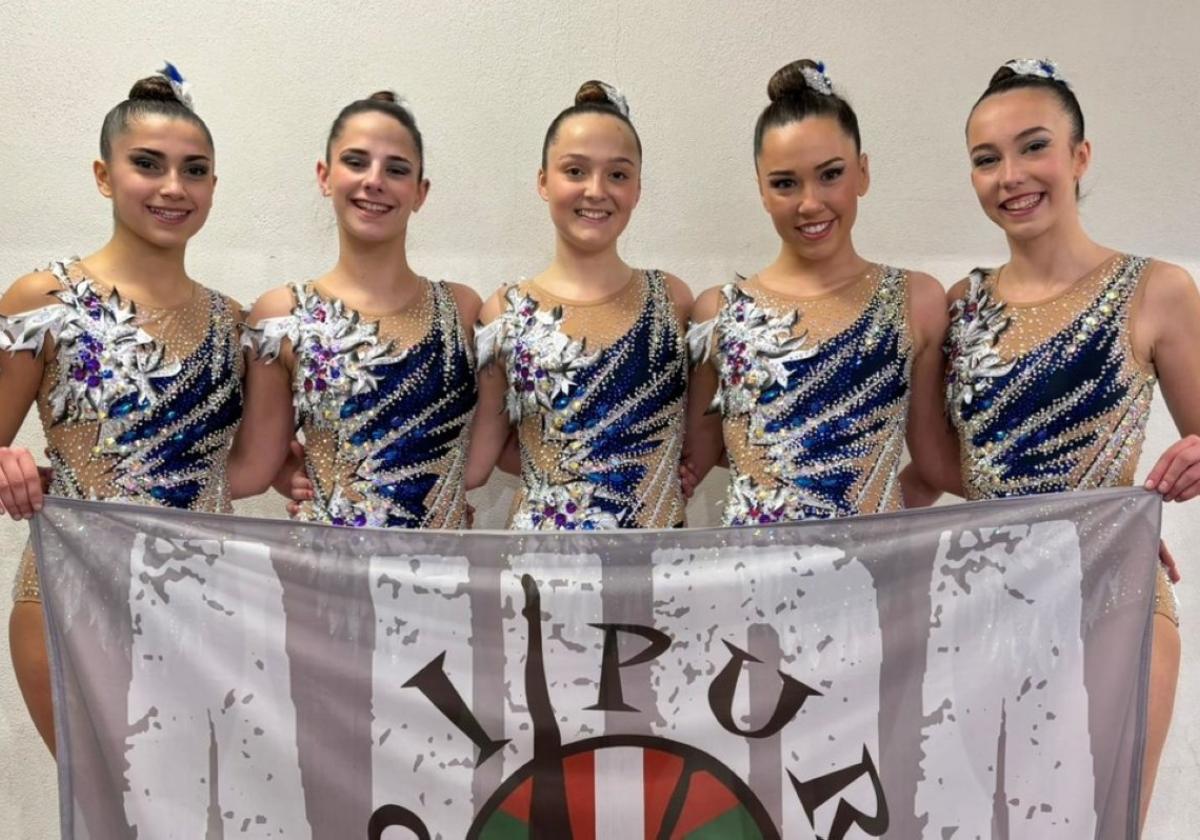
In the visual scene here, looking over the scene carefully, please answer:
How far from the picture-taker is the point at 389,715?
1.69 meters

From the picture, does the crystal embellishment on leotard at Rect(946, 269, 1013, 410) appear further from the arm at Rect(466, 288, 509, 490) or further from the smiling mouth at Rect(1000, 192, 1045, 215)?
the arm at Rect(466, 288, 509, 490)

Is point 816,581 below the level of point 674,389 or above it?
below

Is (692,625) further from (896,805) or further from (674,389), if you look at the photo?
(674,389)

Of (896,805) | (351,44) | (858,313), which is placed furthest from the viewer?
(351,44)

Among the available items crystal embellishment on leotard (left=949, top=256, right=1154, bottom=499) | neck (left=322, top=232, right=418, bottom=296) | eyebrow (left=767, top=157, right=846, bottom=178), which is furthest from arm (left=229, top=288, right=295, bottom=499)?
crystal embellishment on leotard (left=949, top=256, right=1154, bottom=499)

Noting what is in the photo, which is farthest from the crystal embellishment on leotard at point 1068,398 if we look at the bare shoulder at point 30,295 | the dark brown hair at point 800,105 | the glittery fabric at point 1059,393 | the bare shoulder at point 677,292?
the bare shoulder at point 30,295

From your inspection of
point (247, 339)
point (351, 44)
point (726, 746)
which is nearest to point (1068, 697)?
point (726, 746)

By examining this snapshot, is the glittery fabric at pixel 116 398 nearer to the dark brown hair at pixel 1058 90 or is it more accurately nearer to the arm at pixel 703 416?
the arm at pixel 703 416

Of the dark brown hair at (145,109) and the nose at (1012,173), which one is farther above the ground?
the dark brown hair at (145,109)

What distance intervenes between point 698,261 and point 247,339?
108cm

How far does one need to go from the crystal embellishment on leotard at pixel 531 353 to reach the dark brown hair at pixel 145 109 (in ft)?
2.12

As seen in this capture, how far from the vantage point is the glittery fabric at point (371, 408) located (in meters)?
2.11

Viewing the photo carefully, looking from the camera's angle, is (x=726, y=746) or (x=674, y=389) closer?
(x=726, y=746)

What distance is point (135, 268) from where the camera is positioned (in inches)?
82.6
